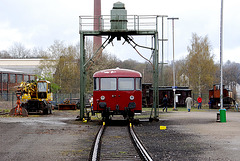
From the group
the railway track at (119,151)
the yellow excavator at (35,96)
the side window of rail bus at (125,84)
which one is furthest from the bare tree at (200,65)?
the railway track at (119,151)

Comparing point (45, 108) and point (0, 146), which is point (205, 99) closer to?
point (45, 108)

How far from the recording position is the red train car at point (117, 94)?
73.3 feet

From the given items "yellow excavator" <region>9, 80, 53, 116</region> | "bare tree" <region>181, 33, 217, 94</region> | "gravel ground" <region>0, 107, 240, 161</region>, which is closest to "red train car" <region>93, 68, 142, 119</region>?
"gravel ground" <region>0, 107, 240, 161</region>

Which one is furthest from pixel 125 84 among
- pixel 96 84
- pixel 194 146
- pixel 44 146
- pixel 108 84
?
pixel 44 146

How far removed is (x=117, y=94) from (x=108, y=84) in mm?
803

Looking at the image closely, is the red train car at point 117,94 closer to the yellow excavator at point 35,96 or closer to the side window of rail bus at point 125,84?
the side window of rail bus at point 125,84

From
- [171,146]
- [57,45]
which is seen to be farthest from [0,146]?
[57,45]

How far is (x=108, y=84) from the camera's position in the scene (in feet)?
74.4

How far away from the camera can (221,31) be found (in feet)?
79.3

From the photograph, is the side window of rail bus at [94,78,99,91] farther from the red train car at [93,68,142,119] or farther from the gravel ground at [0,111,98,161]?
the gravel ground at [0,111,98,161]

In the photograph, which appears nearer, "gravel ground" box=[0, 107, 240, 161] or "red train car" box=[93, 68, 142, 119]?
"gravel ground" box=[0, 107, 240, 161]

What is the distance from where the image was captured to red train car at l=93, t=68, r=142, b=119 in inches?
879

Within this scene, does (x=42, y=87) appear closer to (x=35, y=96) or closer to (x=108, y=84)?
(x=35, y=96)

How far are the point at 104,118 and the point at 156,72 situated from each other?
4.39 m
